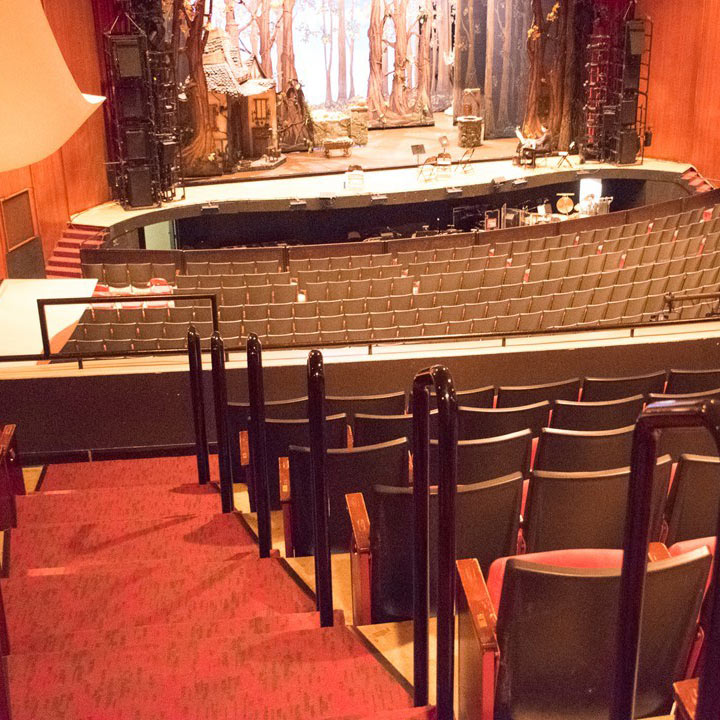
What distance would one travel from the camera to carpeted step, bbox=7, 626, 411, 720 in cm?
201

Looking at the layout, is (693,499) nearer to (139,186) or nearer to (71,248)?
(71,248)

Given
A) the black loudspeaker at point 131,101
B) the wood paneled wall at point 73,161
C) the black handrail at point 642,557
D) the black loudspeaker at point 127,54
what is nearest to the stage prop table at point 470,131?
the black loudspeaker at point 131,101

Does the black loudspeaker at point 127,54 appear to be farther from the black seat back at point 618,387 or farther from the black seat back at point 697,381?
the black seat back at point 697,381

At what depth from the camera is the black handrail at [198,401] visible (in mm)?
4180

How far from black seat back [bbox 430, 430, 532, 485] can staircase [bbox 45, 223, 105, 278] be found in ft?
29.5

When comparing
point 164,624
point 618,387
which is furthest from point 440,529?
point 618,387

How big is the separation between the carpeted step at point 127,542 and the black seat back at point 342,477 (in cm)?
36

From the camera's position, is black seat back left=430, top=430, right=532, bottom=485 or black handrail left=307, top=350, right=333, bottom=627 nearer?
black handrail left=307, top=350, right=333, bottom=627

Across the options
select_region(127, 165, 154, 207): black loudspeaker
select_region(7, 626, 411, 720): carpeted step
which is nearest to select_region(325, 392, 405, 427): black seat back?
select_region(7, 626, 411, 720): carpeted step

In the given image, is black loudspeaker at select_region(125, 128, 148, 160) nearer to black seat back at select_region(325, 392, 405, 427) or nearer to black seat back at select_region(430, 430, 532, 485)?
black seat back at select_region(325, 392, 405, 427)

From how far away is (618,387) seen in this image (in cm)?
458

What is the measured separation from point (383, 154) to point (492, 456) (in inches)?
582

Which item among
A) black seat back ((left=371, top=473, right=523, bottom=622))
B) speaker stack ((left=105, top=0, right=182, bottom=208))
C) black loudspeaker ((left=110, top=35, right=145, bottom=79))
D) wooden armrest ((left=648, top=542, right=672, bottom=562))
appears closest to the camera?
wooden armrest ((left=648, top=542, right=672, bottom=562))

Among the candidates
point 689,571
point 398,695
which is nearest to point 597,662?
point 689,571
